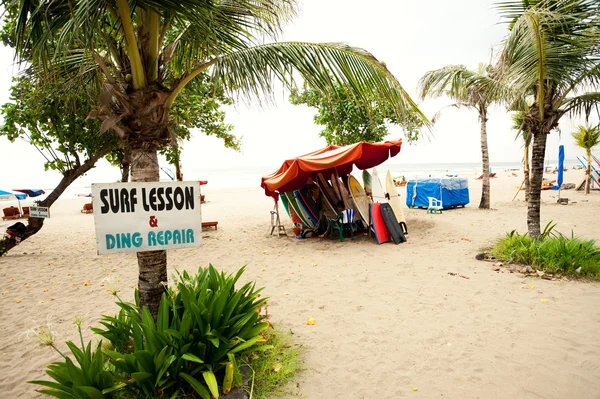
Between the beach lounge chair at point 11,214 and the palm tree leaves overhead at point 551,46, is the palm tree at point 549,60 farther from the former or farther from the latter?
the beach lounge chair at point 11,214

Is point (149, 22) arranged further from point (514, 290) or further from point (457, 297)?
point (514, 290)

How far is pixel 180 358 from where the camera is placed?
8.18ft

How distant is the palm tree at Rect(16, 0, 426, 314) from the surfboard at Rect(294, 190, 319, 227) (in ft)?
19.6

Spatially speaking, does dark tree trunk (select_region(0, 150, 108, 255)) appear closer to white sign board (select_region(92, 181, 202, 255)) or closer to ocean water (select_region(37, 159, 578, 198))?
white sign board (select_region(92, 181, 202, 255))

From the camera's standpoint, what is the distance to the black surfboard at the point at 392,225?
8.00 m

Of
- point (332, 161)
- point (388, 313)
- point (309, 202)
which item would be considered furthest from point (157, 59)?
point (309, 202)

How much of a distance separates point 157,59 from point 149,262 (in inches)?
73.2

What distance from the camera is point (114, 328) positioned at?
2.94 m

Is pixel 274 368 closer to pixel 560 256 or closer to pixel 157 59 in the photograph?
pixel 157 59

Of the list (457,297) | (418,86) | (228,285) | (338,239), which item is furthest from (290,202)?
(228,285)

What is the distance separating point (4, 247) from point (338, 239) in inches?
338

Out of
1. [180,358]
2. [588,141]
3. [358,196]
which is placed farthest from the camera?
[588,141]

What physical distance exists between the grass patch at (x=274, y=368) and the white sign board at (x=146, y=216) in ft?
4.17

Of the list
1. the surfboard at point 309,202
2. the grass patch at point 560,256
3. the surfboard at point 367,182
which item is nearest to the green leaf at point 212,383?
the grass patch at point 560,256
